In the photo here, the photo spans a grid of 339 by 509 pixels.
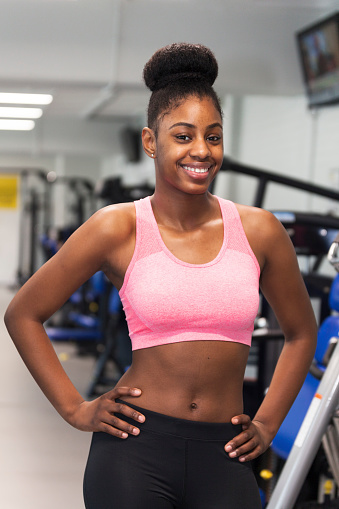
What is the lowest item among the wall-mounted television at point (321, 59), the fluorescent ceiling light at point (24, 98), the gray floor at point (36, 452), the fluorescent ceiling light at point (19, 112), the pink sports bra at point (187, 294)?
the gray floor at point (36, 452)

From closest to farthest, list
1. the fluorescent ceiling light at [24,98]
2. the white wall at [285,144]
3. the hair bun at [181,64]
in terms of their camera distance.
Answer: the hair bun at [181,64] < the white wall at [285,144] < the fluorescent ceiling light at [24,98]

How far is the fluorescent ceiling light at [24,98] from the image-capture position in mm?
8898

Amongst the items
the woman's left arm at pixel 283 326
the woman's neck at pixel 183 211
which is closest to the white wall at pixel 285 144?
the woman's left arm at pixel 283 326

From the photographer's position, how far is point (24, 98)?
9234 mm

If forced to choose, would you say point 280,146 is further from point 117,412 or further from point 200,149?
point 117,412

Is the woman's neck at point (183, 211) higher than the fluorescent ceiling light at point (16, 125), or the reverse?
the fluorescent ceiling light at point (16, 125)

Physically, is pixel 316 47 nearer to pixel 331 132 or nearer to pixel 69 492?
pixel 331 132

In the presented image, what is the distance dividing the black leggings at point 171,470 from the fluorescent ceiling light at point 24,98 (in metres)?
8.08

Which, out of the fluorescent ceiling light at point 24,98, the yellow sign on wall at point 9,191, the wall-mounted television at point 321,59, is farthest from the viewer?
the yellow sign on wall at point 9,191

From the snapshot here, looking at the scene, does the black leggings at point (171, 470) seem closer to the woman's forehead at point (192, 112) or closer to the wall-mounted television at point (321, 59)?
the woman's forehead at point (192, 112)

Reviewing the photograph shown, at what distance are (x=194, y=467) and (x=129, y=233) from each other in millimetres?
434

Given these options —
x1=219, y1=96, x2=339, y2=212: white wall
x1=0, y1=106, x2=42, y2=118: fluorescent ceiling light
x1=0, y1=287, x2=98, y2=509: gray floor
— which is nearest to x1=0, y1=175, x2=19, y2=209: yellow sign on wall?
x1=0, y1=106, x2=42, y2=118: fluorescent ceiling light

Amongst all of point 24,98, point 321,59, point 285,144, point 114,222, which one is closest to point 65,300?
point 114,222

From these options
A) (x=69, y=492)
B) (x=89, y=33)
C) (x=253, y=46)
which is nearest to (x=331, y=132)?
(x=253, y=46)
